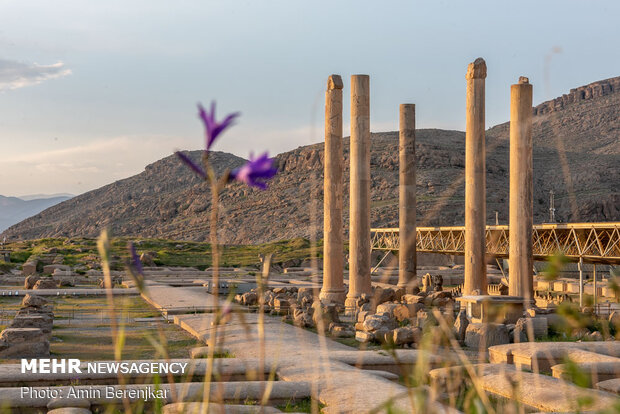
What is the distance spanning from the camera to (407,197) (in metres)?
29.4

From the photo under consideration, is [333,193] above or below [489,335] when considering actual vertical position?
above

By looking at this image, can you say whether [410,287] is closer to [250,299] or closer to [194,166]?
[250,299]

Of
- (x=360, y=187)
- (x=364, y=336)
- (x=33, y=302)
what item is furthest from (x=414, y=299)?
(x=33, y=302)

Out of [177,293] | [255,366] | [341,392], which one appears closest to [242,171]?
[341,392]

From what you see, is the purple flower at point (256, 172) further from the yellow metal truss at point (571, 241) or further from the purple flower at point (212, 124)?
the yellow metal truss at point (571, 241)

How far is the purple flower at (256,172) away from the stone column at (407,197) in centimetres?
2707

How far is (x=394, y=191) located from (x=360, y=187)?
87.3 metres

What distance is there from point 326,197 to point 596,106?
166 m

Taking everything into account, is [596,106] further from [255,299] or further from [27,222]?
[255,299]

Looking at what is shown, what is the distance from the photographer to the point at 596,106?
17562cm

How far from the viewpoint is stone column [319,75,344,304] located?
24844 mm

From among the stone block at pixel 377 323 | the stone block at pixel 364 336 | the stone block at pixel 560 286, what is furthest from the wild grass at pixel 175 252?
the stone block at pixel 364 336

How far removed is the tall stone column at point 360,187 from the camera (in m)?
24.4

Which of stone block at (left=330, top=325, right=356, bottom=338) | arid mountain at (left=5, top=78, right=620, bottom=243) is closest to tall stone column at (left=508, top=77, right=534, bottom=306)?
stone block at (left=330, top=325, right=356, bottom=338)
